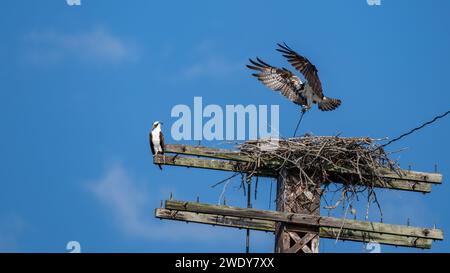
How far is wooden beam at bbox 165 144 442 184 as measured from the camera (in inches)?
832

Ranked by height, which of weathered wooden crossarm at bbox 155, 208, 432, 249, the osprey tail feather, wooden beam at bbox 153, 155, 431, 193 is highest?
the osprey tail feather

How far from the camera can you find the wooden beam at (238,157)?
2112 cm

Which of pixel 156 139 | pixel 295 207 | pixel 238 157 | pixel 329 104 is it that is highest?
pixel 329 104

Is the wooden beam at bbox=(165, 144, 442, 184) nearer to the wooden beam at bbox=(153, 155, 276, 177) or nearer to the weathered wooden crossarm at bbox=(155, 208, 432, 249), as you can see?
the wooden beam at bbox=(153, 155, 276, 177)

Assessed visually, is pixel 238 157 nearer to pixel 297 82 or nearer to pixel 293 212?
pixel 293 212

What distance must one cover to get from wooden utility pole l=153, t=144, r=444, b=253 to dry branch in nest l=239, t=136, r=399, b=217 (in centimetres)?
4

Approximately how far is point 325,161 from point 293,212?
94cm

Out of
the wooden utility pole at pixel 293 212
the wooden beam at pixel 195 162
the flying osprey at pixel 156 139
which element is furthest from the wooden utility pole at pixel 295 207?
the flying osprey at pixel 156 139

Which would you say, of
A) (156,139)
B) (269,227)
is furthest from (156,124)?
(269,227)

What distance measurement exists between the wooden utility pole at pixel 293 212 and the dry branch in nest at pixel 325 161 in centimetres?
4

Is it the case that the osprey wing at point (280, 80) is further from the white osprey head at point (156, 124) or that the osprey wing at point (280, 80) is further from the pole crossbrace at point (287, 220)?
the pole crossbrace at point (287, 220)

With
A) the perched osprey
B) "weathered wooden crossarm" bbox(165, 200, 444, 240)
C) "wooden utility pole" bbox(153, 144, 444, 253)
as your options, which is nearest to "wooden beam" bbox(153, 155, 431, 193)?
"wooden utility pole" bbox(153, 144, 444, 253)

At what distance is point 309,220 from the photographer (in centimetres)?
2039
